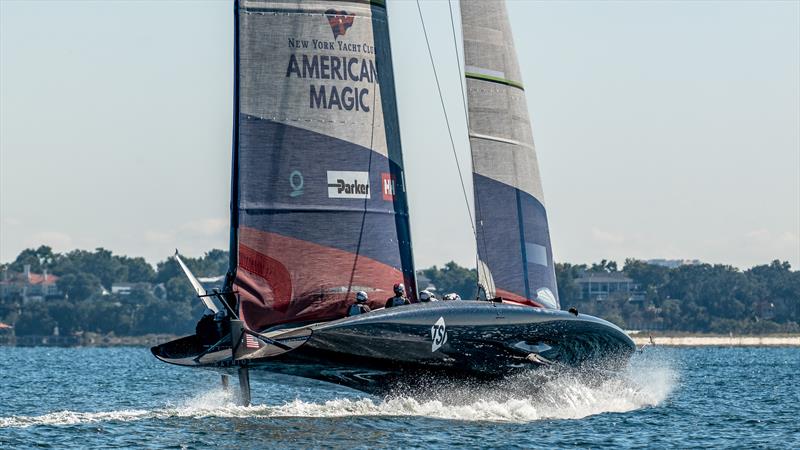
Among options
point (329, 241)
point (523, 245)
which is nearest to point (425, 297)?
point (329, 241)

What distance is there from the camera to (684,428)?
95.8 feet

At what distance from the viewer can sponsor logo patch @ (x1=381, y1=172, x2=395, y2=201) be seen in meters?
28.0

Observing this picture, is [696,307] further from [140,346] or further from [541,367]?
[541,367]

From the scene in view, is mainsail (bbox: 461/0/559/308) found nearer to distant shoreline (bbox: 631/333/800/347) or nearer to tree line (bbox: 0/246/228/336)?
distant shoreline (bbox: 631/333/800/347)

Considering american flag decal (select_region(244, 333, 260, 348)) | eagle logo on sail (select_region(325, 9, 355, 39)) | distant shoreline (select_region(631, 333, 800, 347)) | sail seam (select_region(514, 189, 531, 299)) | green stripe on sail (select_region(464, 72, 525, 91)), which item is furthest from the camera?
distant shoreline (select_region(631, 333, 800, 347))

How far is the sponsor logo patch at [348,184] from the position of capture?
1069 inches

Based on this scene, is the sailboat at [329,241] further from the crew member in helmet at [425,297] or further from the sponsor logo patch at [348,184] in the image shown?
the crew member in helmet at [425,297]

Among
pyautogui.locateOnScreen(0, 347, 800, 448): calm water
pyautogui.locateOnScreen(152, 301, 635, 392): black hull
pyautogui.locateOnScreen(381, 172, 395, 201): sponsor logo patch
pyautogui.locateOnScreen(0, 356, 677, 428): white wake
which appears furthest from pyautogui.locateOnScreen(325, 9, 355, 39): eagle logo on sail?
pyautogui.locateOnScreen(0, 356, 677, 428): white wake

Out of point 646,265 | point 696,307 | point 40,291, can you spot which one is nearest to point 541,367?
point 696,307

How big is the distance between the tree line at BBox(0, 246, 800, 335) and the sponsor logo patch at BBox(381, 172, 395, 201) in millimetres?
127553

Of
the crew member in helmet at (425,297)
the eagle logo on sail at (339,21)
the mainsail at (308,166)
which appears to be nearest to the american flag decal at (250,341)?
the mainsail at (308,166)

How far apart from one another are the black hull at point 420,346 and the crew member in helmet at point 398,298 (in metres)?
0.69

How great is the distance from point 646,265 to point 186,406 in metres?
150

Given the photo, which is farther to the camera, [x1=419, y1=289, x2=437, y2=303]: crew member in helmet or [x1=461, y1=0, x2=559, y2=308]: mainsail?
[x1=461, y1=0, x2=559, y2=308]: mainsail
